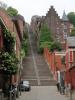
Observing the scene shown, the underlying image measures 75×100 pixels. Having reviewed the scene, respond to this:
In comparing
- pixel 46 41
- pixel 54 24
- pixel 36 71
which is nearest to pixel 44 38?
pixel 46 41

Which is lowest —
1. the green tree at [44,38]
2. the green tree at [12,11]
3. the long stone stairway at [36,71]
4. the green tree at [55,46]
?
the long stone stairway at [36,71]

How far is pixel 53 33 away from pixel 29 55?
24922 mm

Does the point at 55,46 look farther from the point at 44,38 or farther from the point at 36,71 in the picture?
the point at 36,71

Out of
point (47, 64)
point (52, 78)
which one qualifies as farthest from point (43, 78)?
point (47, 64)

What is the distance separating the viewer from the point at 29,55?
420 feet

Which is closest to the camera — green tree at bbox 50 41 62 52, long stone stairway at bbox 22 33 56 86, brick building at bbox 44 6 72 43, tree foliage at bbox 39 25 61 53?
long stone stairway at bbox 22 33 56 86

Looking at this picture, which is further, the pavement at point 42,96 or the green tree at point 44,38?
the green tree at point 44,38

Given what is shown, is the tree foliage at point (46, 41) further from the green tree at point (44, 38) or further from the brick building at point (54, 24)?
the brick building at point (54, 24)

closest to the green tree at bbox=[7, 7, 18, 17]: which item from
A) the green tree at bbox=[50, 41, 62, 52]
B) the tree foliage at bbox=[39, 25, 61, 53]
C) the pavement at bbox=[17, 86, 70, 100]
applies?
the tree foliage at bbox=[39, 25, 61, 53]

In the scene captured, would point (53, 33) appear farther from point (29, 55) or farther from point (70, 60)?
point (70, 60)

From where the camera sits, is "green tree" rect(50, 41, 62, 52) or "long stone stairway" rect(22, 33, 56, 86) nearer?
"long stone stairway" rect(22, 33, 56, 86)

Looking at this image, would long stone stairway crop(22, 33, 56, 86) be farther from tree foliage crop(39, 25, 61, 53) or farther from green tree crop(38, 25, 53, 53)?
tree foliage crop(39, 25, 61, 53)

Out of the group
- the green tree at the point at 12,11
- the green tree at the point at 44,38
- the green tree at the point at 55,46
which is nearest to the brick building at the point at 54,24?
the green tree at the point at 44,38

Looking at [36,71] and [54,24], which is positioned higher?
[54,24]
